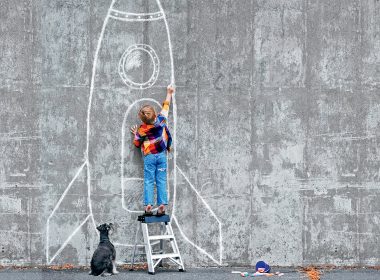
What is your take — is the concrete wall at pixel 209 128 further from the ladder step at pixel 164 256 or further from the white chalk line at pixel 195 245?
the ladder step at pixel 164 256

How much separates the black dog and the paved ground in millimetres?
119

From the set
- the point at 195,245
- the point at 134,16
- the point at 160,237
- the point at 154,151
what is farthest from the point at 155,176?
the point at 134,16

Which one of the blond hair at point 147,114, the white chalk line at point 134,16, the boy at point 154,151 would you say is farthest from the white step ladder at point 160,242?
the white chalk line at point 134,16

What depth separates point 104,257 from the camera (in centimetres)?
868

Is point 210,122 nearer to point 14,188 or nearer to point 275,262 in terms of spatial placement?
point 275,262

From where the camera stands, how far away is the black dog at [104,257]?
8.66 m

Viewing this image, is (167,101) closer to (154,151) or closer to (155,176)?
(154,151)

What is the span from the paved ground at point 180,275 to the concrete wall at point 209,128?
0.91ft

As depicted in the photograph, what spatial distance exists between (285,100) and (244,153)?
918 millimetres

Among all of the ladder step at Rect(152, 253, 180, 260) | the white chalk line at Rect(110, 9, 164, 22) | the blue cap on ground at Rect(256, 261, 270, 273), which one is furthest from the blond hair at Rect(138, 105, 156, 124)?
the blue cap on ground at Rect(256, 261, 270, 273)

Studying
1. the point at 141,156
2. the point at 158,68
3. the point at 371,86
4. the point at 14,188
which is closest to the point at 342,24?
the point at 371,86

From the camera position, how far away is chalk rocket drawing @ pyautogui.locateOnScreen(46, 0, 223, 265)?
940 cm

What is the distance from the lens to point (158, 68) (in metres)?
9.45

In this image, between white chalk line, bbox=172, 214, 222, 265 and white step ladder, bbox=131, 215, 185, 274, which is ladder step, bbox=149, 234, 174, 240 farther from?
white chalk line, bbox=172, 214, 222, 265
